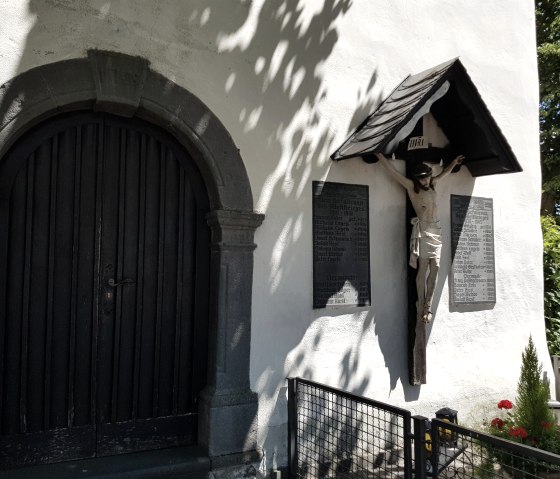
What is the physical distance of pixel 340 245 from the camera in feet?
14.7

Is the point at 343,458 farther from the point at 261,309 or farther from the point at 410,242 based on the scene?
the point at 410,242

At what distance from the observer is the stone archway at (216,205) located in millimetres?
3588

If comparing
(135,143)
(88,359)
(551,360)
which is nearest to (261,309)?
(88,359)

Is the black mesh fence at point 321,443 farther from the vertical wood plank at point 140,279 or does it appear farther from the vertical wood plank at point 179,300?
the vertical wood plank at point 140,279

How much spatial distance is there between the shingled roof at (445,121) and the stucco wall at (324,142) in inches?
7.9

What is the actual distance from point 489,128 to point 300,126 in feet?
5.58

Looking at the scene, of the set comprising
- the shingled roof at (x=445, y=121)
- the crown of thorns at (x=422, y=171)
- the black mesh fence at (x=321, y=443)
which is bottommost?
the black mesh fence at (x=321, y=443)

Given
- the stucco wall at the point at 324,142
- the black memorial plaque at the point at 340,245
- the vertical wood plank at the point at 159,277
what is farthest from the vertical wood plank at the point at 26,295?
the black memorial plaque at the point at 340,245

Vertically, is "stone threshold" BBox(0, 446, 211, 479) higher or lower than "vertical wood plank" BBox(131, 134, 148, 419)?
lower

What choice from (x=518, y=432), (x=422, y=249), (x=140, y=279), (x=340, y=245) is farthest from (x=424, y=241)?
(x=140, y=279)

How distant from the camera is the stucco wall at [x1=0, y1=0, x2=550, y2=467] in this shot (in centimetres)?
385

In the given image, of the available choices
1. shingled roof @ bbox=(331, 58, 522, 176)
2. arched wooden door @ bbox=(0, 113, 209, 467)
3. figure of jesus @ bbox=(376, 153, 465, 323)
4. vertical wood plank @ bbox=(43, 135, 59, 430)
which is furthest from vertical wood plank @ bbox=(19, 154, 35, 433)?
figure of jesus @ bbox=(376, 153, 465, 323)

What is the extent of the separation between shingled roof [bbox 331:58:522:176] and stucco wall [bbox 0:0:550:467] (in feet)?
0.65

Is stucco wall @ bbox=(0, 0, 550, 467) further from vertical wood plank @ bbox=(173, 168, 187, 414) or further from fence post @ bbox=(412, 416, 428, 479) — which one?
fence post @ bbox=(412, 416, 428, 479)
